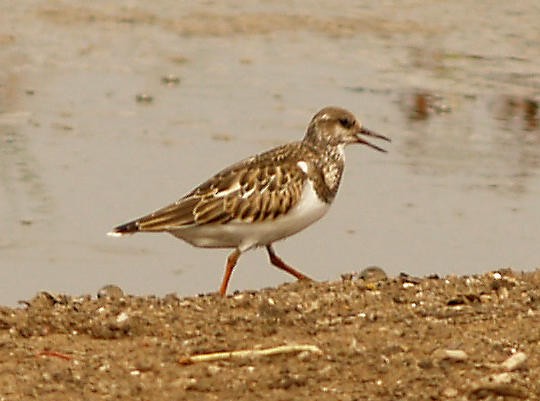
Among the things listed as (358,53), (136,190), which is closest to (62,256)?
(136,190)

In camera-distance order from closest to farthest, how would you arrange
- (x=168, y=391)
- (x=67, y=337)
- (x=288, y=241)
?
(x=168, y=391)
(x=67, y=337)
(x=288, y=241)

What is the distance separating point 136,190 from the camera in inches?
333

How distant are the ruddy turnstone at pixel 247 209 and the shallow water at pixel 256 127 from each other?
277 millimetres

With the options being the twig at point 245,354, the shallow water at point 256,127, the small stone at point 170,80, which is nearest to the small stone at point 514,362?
the twig at point 245,354

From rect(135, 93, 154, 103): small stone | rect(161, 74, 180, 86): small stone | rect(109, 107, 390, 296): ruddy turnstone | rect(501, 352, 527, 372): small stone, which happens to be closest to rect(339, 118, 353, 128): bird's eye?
rect(109, 107, 390, 296): ruddy turnstone

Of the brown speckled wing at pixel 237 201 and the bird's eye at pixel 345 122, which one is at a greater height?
the bird's eye at pixel 345 122

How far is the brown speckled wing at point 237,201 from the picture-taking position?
287 inches

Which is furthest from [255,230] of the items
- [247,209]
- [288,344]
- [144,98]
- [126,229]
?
[144,98]

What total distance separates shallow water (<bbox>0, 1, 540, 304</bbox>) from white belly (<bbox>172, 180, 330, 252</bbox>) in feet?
0.80

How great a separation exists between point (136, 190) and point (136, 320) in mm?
2651

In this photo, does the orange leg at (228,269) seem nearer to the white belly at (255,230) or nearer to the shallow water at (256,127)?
the white belly at (255,230)

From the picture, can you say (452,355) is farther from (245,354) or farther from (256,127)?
(256,127)

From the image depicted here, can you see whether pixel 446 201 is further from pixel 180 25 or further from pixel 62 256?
pixel 180 25

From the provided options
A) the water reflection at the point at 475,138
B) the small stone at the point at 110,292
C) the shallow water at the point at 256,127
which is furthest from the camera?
the water reflection at the point at 475,138
